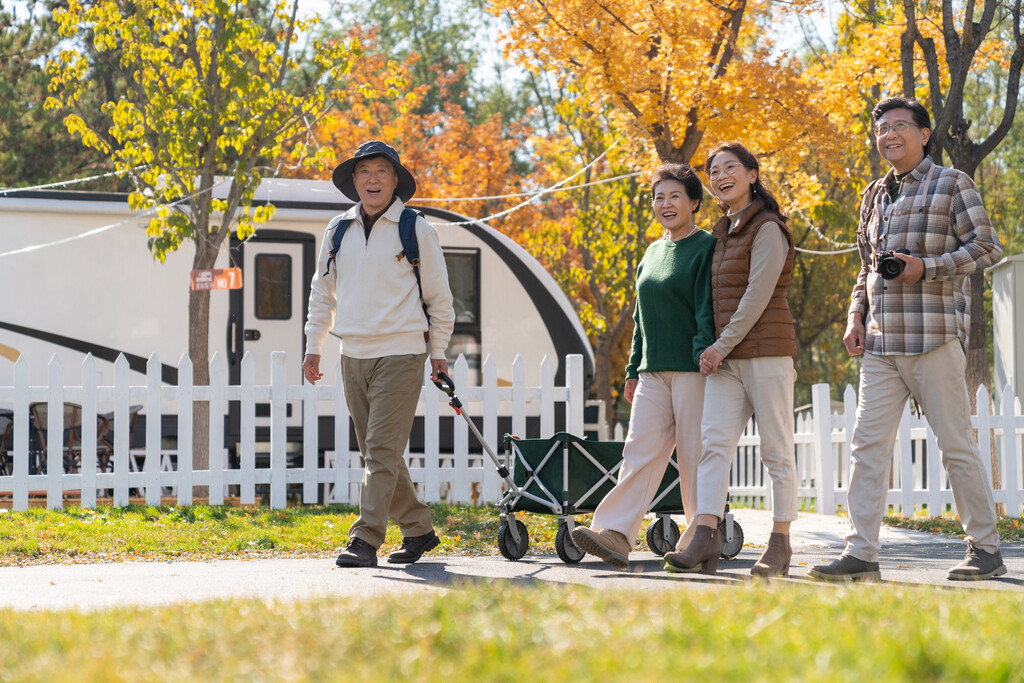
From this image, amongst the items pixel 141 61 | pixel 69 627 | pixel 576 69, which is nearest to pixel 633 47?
pixel 576 69

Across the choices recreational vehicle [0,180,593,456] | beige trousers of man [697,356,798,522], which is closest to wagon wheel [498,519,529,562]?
→ beige trousers of man [697,356,798,522]

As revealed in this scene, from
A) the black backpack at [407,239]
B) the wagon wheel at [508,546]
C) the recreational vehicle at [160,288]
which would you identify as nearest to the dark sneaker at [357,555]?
the wagon wheel at [508,546]

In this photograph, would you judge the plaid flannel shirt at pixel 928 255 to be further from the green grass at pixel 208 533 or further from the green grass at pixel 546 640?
the green grass at pixel 208 533

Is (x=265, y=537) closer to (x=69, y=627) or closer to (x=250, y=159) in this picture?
(x=69, y=627)

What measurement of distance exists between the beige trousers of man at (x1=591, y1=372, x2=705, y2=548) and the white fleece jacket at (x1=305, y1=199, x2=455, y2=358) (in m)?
1.09

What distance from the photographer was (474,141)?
24891mm

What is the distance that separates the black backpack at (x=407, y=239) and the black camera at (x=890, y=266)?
2177mm

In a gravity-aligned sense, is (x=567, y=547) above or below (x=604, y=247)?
below

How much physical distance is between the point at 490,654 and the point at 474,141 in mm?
22828

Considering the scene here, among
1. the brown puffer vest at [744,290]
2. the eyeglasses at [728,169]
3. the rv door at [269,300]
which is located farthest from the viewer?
the rv door at [269,300]

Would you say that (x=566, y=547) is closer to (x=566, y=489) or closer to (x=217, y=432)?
(x=566, y=489)

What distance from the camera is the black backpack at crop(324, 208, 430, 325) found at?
18.9ft

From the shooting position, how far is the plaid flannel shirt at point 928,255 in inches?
194

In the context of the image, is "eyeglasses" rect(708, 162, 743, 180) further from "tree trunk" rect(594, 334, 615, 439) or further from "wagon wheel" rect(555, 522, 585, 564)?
"tree trunk" rect(594, 334, 615, 439)
